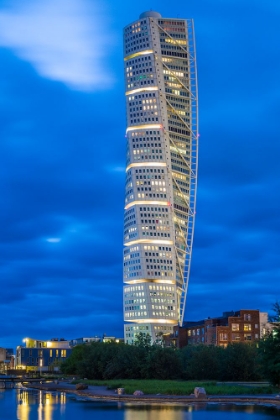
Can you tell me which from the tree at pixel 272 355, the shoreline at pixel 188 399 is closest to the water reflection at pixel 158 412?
the shoreline at pixel 188 399

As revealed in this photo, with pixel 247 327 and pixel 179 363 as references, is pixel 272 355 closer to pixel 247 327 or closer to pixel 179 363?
pixel 179 363

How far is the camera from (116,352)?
138500 mm

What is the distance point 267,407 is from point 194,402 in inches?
443

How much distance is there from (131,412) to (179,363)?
5485 cm

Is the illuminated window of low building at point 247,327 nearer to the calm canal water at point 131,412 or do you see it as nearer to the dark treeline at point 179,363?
the dark treeline at point 179,363

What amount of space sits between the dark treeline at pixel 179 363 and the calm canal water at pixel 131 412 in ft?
116

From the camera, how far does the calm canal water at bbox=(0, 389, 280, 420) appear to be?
59938 mm

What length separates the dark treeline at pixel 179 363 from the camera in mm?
112062

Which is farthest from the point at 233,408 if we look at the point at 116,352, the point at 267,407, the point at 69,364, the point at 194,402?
the point at 69,364

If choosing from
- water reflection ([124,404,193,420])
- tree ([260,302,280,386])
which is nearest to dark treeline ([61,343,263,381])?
tree ([260,302,280,386])

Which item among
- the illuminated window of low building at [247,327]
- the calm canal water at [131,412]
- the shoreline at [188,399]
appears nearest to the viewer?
the calm canal water at [131,412]

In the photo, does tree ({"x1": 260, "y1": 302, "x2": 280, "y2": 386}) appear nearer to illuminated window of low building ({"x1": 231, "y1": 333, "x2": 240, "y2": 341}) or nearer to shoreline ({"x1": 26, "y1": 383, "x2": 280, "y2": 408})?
shoreline ({"x1": 26, "y1": 383, "x2": 280, "y2": 408})

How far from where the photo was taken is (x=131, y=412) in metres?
66.7

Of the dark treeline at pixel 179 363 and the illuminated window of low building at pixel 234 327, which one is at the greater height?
the illuminated window of low building at pixel 234 327
